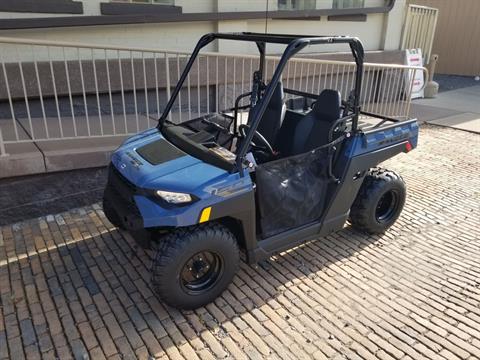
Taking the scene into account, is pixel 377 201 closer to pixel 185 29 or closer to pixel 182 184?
pixel 182 184

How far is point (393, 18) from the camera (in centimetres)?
929

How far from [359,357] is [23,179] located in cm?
342

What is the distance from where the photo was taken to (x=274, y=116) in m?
3.59

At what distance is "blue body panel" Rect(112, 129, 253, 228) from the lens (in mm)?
2518

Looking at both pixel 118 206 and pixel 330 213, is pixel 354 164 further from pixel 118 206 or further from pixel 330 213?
pixel 118 206

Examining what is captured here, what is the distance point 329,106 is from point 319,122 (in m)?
0.16

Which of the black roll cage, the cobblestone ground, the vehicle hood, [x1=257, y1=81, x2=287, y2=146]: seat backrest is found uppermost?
the black roll cage

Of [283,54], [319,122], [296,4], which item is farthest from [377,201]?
[296,4]

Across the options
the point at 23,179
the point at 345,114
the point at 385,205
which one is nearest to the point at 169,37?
the point at 23,179

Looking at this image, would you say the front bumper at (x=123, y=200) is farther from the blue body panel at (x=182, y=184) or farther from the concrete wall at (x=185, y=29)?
the concrete wall at (x=185, y=29)

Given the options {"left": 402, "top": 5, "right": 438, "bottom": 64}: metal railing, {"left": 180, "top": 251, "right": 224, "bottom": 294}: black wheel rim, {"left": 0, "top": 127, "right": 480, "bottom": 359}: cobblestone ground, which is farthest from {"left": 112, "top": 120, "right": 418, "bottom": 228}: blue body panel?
{"left": 402, "top": 5, "right": 438, "bottom": 64}: metal railing

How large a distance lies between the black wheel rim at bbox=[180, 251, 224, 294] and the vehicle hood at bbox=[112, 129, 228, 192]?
21.2 inches

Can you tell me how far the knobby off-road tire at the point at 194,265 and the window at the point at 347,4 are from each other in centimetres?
710

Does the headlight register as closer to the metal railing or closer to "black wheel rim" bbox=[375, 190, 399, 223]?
"black wheel rim" bbox=[375, 190, 399, 223]
